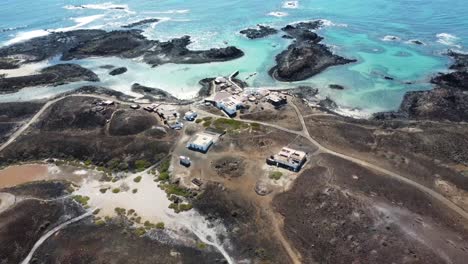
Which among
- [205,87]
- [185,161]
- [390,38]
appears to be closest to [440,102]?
[390,38]

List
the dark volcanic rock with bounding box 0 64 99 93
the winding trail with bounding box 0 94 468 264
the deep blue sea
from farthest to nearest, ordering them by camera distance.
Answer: the dark volcanic rock with bounding box 0 64 99 93, the deep blue sea, the winding trail with bounding box 0 94 468 264

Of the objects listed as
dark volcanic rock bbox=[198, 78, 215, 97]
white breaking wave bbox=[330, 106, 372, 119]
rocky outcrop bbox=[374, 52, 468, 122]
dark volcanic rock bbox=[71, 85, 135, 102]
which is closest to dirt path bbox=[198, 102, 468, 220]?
white breaking wave bbox=[330, 106, 372, 119]

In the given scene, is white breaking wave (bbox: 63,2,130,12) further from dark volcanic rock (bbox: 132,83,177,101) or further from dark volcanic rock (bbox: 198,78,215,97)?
dark volcanic rock (bbox: 198,78,215,97)

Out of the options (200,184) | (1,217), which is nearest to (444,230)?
(200,184)

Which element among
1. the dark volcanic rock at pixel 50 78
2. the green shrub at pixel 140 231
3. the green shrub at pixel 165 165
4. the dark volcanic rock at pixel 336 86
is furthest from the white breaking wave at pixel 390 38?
the green shrub at pixel 140 231

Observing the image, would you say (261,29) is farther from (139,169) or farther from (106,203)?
(106,203)
